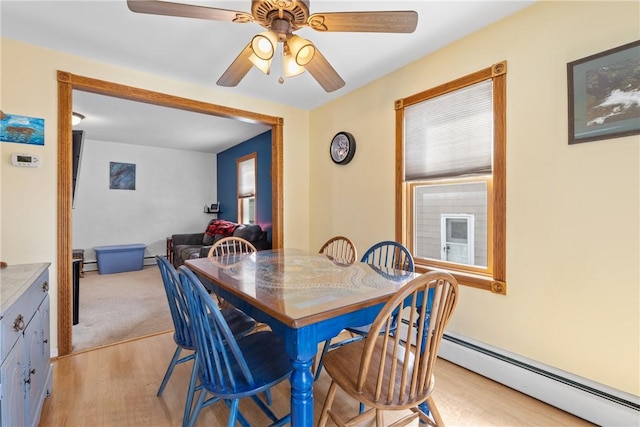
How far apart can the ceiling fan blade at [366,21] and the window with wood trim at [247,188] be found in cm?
379

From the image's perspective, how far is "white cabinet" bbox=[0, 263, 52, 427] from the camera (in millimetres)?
1088

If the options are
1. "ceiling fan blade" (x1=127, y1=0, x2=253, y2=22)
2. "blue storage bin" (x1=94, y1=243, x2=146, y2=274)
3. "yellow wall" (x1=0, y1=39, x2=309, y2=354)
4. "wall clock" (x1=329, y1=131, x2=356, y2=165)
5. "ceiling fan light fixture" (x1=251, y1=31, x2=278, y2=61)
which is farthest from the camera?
"blue storage bin" (x1=94, y1=243, x2=146, y2=274)

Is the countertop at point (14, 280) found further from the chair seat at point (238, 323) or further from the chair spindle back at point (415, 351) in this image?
the chair spindle back at point (415, 351)

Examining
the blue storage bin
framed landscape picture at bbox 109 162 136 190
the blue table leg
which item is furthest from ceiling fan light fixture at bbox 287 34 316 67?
framed landscape picture at bbox 109 162 136 190

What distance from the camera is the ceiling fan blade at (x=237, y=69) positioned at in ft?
5.80

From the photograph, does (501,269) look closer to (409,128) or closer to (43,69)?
(409,128)

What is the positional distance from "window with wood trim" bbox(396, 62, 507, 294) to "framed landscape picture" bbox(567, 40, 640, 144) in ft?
1.26

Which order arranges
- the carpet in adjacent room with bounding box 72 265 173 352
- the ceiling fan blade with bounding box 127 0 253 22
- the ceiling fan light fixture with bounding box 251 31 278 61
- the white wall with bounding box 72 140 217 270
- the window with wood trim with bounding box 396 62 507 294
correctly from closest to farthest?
the ceiling fan blade with bounding box 127 0 253 22
the ceiling fan light fixture with bounding box 251 31 278 61
the window with wood trim with bounding box 396 62 507 294
the carpet in adjacent room with bounding box 72 265 173 352
the white wall with bounding box 72 140 217 270

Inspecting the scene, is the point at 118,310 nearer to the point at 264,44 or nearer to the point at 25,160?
the point at 25,160

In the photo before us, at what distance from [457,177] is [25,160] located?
10.7ft

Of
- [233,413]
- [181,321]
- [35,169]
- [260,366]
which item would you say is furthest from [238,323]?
[35,169]

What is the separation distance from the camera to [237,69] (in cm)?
192

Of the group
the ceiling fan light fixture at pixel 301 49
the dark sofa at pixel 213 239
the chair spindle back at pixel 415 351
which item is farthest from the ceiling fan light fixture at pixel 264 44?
the dark sofa at pixel 213 239

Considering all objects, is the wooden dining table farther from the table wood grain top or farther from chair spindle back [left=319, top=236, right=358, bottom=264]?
chair spindle back [left=319, top=236, right=358, bottom=264]
